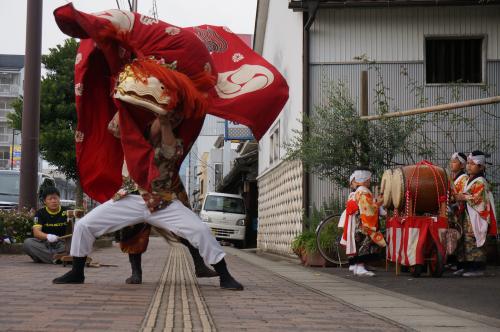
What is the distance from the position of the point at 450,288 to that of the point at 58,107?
22.4 metres

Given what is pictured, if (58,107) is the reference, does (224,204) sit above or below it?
below

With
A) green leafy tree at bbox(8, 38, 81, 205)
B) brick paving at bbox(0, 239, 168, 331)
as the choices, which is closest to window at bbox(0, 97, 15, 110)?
green leafy tree at bbox(8, 38, 81, 205)

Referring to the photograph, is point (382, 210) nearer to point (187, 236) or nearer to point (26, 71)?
point (187, 236)

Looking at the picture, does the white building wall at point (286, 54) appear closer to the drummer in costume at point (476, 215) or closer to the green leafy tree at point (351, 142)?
the green leafy tree at point (351, 142)

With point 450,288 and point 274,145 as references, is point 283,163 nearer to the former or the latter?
point 274,145

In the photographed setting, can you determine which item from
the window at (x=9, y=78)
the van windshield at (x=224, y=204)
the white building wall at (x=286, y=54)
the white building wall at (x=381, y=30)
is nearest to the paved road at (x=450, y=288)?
the white building wall at (x=286, y=54)

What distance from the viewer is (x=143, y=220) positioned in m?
7.15

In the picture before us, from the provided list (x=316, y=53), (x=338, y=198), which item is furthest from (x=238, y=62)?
(x=316, y=53)

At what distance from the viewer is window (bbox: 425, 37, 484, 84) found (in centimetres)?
1555

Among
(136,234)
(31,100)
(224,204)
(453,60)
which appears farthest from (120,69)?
(224,204)

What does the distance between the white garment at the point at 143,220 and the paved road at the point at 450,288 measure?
2106 millimetres

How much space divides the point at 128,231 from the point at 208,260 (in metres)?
1.06

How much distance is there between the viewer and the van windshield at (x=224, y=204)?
3100 centimetres

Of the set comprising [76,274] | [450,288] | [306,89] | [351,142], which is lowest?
[450,288]
